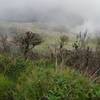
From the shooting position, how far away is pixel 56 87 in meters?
10.3

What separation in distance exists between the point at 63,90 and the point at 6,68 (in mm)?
2919

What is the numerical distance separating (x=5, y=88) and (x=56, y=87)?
5.51 ft

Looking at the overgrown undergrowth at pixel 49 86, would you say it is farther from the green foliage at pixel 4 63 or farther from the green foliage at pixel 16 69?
the green foliage at pixel 4 63

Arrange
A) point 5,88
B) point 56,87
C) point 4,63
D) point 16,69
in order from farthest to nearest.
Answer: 1. point 4,63
2. point 16,69
3. point 5,88
4. point 56,87

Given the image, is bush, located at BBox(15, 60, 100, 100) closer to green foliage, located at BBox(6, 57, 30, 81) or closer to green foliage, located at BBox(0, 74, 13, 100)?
green foliage, located at BBox(0, 74, 13, 100)

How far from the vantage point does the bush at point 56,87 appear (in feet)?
33.4

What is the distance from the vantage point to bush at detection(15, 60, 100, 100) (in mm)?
10188

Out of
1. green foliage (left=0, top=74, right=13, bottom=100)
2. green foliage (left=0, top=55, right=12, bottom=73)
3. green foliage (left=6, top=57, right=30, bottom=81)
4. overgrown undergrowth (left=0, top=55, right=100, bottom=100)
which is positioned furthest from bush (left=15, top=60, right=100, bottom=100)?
green foliage (left=0, top=55, right=12, bottom=73)

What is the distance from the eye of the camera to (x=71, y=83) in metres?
10.5

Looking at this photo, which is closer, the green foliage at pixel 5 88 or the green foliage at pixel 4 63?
the green foliage at pixel 5 88

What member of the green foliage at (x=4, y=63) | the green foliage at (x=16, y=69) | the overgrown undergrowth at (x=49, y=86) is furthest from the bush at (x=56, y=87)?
the green foliage at (x=4, y=63)

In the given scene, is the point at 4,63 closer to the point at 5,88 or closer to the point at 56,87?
the point at 5,88

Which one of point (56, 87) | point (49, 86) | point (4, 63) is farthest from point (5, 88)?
point (4, 63)

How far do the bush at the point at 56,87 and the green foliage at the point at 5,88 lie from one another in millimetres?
278
